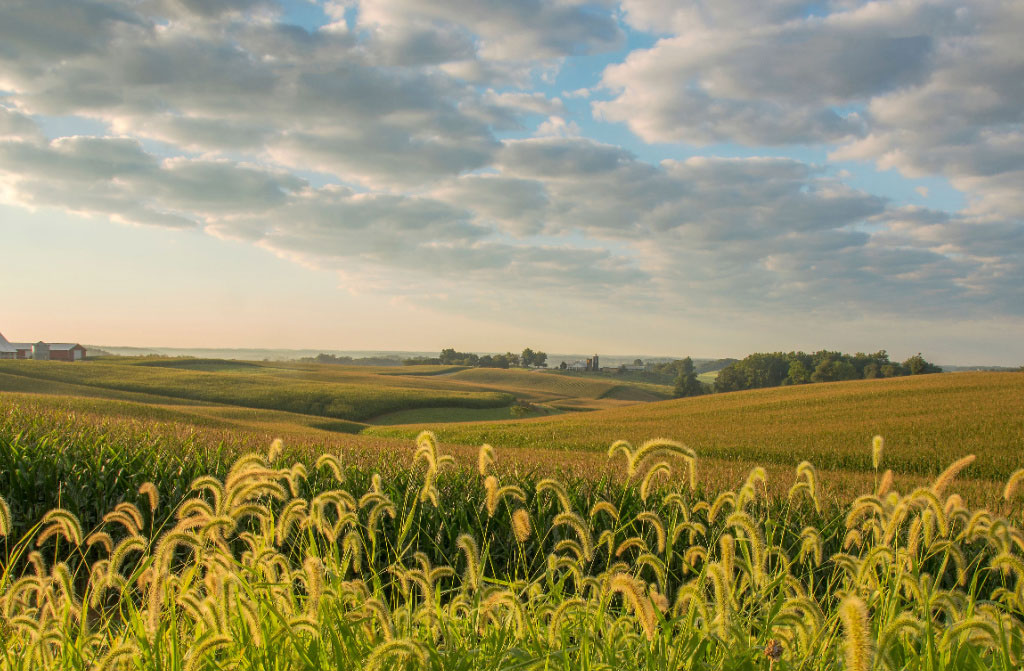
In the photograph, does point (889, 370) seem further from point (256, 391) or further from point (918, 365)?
point (256, 391)

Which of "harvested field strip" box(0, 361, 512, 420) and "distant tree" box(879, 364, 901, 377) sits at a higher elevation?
"distant tree" box(879, 364, 901, 377)

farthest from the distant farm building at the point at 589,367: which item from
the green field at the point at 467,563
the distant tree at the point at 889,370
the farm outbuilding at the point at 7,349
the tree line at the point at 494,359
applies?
the green field at the point at 467,563

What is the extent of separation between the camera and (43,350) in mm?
111812

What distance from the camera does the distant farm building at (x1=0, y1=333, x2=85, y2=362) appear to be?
111375 millimetres

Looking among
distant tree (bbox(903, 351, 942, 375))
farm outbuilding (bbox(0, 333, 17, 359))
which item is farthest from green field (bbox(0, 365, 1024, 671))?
farm outbuilding (bbox(0, 333, 17, 359))

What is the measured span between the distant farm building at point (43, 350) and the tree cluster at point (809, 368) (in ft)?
344

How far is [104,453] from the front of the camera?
30.1 ft

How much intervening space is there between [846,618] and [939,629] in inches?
86.1

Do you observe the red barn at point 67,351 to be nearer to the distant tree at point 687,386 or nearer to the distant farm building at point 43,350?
the distant farm building at point 43,350

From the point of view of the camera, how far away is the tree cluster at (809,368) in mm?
89938

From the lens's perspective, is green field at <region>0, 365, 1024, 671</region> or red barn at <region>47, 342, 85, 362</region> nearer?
green field at <region>0, 365, 1024, 671</region>

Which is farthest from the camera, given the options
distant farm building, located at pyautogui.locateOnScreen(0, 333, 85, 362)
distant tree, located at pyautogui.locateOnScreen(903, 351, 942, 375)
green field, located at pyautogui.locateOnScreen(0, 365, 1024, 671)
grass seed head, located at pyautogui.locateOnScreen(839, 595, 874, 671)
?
distant farm building, located at pyautogui.locateOnScreen(0, 333, 85, 362)

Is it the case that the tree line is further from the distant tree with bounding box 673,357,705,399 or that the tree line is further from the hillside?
the hillside

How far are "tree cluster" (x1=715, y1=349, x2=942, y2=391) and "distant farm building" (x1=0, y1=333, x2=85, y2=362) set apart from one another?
10470cm
